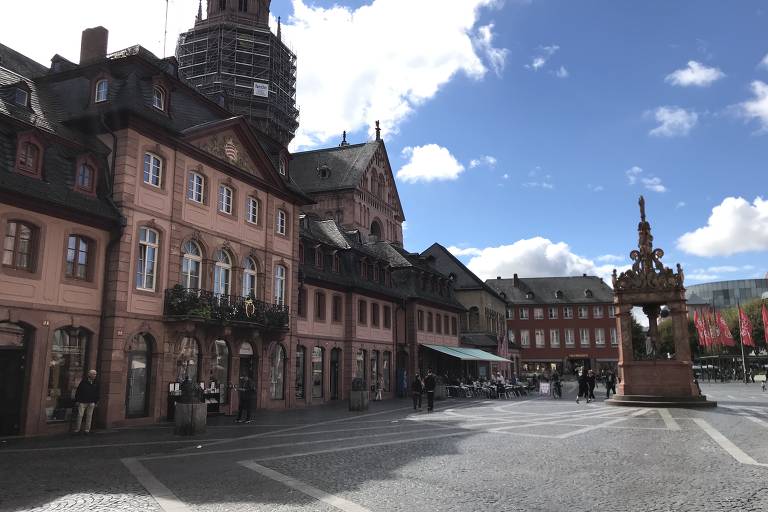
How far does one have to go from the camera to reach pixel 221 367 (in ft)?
85.4

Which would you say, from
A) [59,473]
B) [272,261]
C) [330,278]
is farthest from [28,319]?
[330,278]

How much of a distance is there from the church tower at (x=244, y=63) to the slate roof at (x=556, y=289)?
46574 millimetres

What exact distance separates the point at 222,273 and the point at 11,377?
31.3ft

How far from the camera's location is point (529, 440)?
1620 cm

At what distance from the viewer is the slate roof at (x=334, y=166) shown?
5688 cm

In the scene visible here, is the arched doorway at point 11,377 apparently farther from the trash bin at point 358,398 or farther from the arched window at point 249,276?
the trash bin at point 358,398

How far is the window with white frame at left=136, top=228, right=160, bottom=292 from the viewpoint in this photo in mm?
22266

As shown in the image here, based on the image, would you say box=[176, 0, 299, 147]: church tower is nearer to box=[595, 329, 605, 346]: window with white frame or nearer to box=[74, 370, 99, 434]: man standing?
box=[74, 370, 99, 434]: man standing

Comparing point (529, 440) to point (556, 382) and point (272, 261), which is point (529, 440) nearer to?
point (272, 261)

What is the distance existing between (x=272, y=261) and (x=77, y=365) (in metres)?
11.0

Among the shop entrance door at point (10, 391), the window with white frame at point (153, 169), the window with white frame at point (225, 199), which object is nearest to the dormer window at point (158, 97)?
the window with white frame at point (153, 169)

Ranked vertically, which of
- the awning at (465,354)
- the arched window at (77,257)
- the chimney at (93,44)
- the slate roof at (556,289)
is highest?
the chimney at (93,44)

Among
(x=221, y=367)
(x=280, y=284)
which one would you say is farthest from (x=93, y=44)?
(x=221, y=367)

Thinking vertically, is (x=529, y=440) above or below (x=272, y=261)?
below
